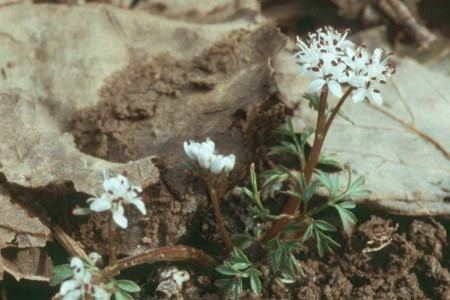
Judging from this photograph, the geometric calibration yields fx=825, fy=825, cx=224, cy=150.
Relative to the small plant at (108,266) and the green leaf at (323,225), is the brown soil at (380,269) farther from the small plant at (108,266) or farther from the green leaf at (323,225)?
the small plant at (108,266)

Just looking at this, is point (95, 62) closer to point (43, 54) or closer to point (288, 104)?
point (43, 54)

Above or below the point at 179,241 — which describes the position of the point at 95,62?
above

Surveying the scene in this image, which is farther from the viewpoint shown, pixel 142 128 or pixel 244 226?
pixel 142 128

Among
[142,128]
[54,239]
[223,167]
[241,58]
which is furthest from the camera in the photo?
[241,58]

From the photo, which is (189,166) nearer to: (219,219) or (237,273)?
(219,219)

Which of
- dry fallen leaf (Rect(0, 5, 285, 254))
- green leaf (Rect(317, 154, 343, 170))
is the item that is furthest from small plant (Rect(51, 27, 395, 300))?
dry fallen leaf (Rect(0, 5, 285, 254))

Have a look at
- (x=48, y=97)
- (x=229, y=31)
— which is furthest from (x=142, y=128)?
(x=229, y=31)

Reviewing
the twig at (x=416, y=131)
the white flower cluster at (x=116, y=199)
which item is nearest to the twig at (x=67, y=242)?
the white flower cluster at (x=116, y=199)

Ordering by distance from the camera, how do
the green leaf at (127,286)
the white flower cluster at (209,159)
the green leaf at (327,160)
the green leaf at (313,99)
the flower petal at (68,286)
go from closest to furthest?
1. the flower petal at (68,286)
2. the green leaf at (127,286)
3. the white flower cluster at (209,159)
4. the green leaf at (313,99)
5. the green leaf at (327,160)

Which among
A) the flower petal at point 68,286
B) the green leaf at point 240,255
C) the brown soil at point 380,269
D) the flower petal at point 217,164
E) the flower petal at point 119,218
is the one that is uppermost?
the flower petal at point 217,164
